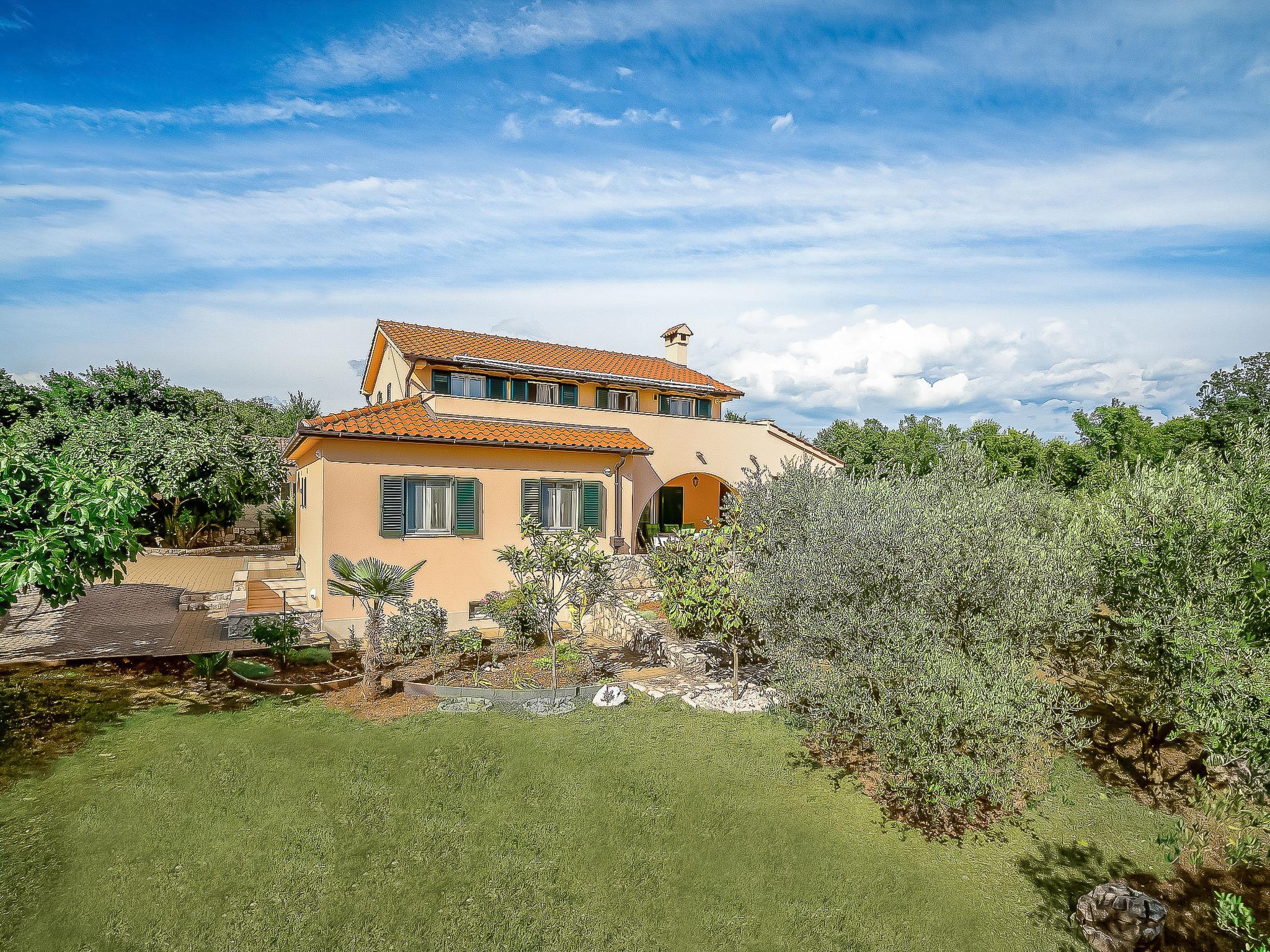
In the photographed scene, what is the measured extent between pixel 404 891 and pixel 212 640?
11.3 m

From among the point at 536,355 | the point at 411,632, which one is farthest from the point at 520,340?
the point at 411,632

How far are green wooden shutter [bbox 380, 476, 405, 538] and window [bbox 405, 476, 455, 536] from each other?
0.12 m

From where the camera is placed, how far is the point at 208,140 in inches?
647

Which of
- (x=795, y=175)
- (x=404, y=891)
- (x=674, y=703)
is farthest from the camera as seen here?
(x=795, y=175)

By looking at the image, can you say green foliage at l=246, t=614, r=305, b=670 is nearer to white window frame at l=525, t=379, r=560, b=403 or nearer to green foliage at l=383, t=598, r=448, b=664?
green foliage at l=383, t=598, r=448, b=664

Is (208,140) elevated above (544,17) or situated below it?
below

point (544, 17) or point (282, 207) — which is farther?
point (282, 207)

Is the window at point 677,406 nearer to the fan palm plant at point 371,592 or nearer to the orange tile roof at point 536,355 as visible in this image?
the orange tile roof at point 536,355

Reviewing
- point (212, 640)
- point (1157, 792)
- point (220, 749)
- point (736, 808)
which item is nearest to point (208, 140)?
point (212, 640)

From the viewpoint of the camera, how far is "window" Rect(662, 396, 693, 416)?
86.7 feet

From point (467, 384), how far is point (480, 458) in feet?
18.2

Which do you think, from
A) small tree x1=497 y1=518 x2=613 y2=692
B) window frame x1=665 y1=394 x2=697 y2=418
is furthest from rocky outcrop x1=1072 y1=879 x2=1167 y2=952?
window frame x1=665 y1=394 x2=697 y2=418

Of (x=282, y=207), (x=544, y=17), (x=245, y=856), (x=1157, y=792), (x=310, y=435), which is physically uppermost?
(x=544, y=17)

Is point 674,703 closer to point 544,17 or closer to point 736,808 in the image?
point 736,808
